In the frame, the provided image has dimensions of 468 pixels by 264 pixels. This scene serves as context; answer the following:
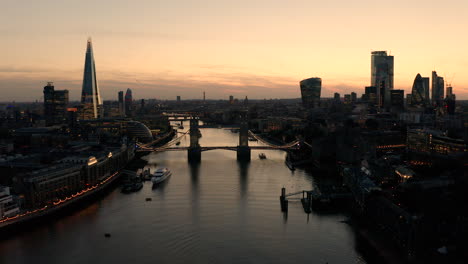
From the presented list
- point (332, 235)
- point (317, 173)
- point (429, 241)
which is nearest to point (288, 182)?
point (317, 173)

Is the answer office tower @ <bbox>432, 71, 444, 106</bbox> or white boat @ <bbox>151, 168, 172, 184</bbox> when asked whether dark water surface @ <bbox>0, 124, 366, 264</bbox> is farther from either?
office tower @ <bbox>432, 71, 444, 106</bbox>

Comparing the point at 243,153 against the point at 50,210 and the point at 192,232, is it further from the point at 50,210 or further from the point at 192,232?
the point at 192,232

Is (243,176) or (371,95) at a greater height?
(371,95)

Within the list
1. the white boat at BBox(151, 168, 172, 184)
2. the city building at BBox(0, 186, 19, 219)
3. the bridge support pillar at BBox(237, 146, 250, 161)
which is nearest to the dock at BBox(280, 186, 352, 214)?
the white boat at BBox(151, 168, 172, 184)

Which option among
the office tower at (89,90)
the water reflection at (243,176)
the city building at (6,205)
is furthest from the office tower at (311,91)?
the city building at (6,205)

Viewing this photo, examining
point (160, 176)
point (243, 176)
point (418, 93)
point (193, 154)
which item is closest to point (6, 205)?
point (160, 176)

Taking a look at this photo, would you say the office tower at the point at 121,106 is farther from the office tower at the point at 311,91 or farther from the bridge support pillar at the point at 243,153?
the bridge support pillar at the point at 243,153
